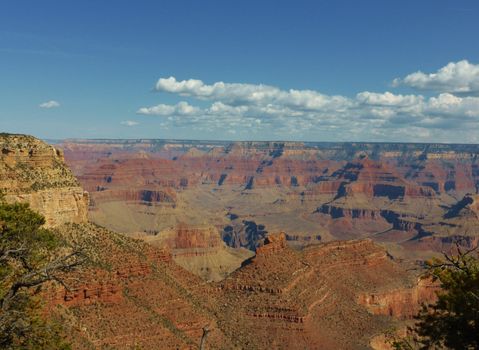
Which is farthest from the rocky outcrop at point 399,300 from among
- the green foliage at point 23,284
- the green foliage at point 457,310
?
the green foliage at point 23,284

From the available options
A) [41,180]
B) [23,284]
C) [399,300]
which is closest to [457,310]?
[23,284]

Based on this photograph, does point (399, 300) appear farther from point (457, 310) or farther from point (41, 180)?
point (457, 310)

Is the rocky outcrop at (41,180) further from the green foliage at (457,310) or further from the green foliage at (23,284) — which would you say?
the green foliage at (457,310)

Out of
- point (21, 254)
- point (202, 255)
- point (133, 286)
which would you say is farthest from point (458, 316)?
point (202, 255)

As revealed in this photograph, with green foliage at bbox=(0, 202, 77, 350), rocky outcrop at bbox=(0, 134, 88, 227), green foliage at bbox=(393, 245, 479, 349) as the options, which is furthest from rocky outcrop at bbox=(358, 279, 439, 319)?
green foliage at bbox=(0, 202, 77, 350)

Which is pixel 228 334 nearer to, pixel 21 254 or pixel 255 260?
pixel 255 260

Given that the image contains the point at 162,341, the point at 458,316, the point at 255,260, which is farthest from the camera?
the point at 255,260
